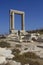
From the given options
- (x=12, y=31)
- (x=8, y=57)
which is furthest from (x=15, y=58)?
(x=12, y=31)

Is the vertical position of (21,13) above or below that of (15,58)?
above

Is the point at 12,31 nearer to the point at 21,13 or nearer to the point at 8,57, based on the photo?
the point at 21,13

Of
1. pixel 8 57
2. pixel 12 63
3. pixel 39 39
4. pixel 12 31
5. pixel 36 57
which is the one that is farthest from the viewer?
pixel 12 31

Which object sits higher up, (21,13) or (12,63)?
(21,13)

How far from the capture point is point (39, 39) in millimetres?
21250

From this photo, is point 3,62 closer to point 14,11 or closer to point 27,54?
point 27,54

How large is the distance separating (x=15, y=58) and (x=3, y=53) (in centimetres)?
103

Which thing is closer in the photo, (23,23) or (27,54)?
(27,54)

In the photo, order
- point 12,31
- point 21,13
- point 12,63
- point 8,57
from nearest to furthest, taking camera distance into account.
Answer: point 12,63 < point 8,57 < point 12,31 < point 21,13

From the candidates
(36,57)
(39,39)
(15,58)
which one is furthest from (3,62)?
(39,39)

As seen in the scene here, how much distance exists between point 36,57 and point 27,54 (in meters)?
0.76

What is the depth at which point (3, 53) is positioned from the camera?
1252cm

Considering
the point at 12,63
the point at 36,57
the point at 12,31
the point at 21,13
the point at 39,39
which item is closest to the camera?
the point at 12,63

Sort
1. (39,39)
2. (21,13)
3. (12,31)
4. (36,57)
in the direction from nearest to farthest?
(36,57) → (39,39) → (12,31) → (21,13)
